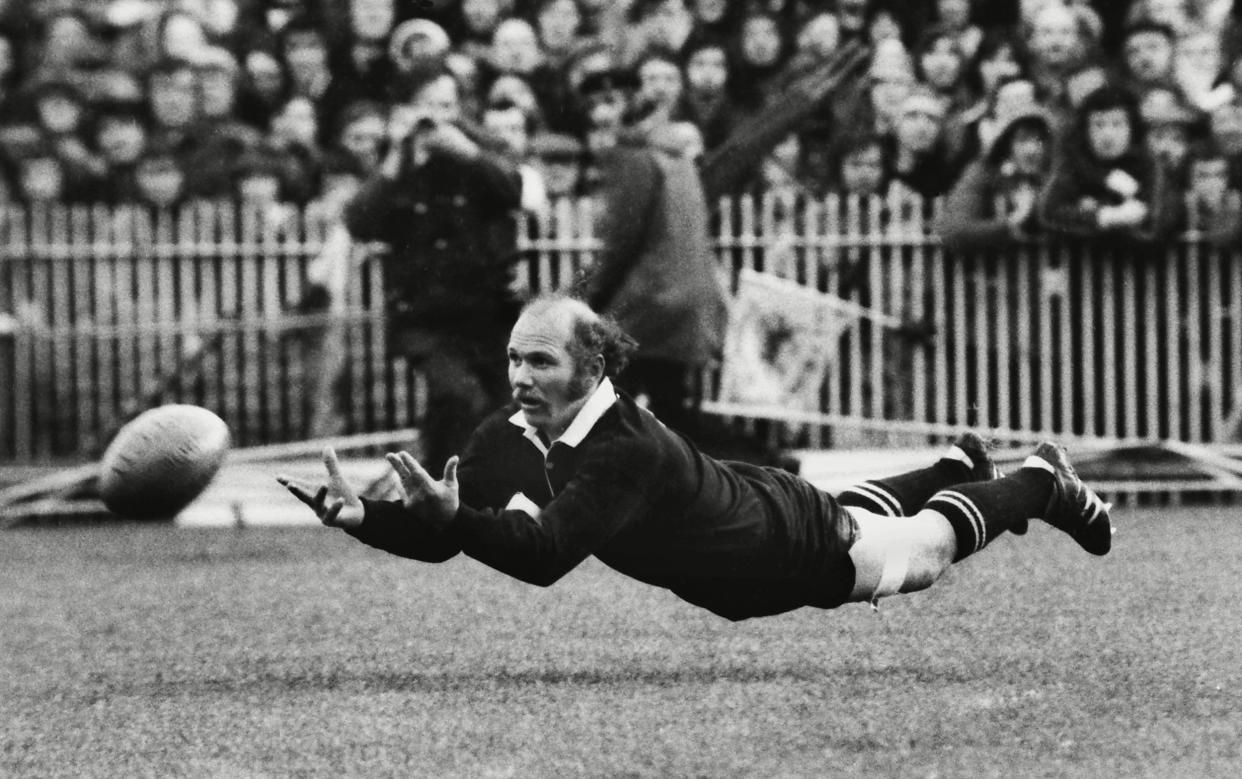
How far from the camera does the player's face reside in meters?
5.84

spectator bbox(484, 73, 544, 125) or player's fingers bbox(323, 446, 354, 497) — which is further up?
spectator bbox(484, 73, 544, 125)

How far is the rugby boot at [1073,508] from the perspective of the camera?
22.8ft

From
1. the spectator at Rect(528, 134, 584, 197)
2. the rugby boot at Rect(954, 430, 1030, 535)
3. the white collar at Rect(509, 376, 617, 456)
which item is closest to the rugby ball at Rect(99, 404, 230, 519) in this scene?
the white collar at Rect(509, 376, 617, 456)

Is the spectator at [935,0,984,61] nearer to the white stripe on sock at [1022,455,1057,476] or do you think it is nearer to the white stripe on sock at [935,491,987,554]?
the white stripe on sock at [1022,455,1057,476]

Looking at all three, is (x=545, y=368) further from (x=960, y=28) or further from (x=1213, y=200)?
(x=1213, y=200)

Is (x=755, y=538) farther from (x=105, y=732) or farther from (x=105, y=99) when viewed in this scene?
(x=105, y=99)

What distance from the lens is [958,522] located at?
260 inches

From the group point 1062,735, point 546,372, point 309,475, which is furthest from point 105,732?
point 309,475

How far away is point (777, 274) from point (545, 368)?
23.0 ft

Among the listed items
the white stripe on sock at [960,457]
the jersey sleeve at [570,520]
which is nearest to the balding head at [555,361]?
the jersey sleeve at [570,520]

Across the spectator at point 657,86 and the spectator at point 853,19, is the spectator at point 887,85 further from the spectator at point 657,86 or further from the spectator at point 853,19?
the spectator at point 657,86

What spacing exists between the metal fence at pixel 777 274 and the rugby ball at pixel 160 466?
19.0 ft

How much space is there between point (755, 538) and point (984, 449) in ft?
4.72

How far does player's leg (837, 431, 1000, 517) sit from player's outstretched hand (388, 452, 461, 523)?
205 centimetres
